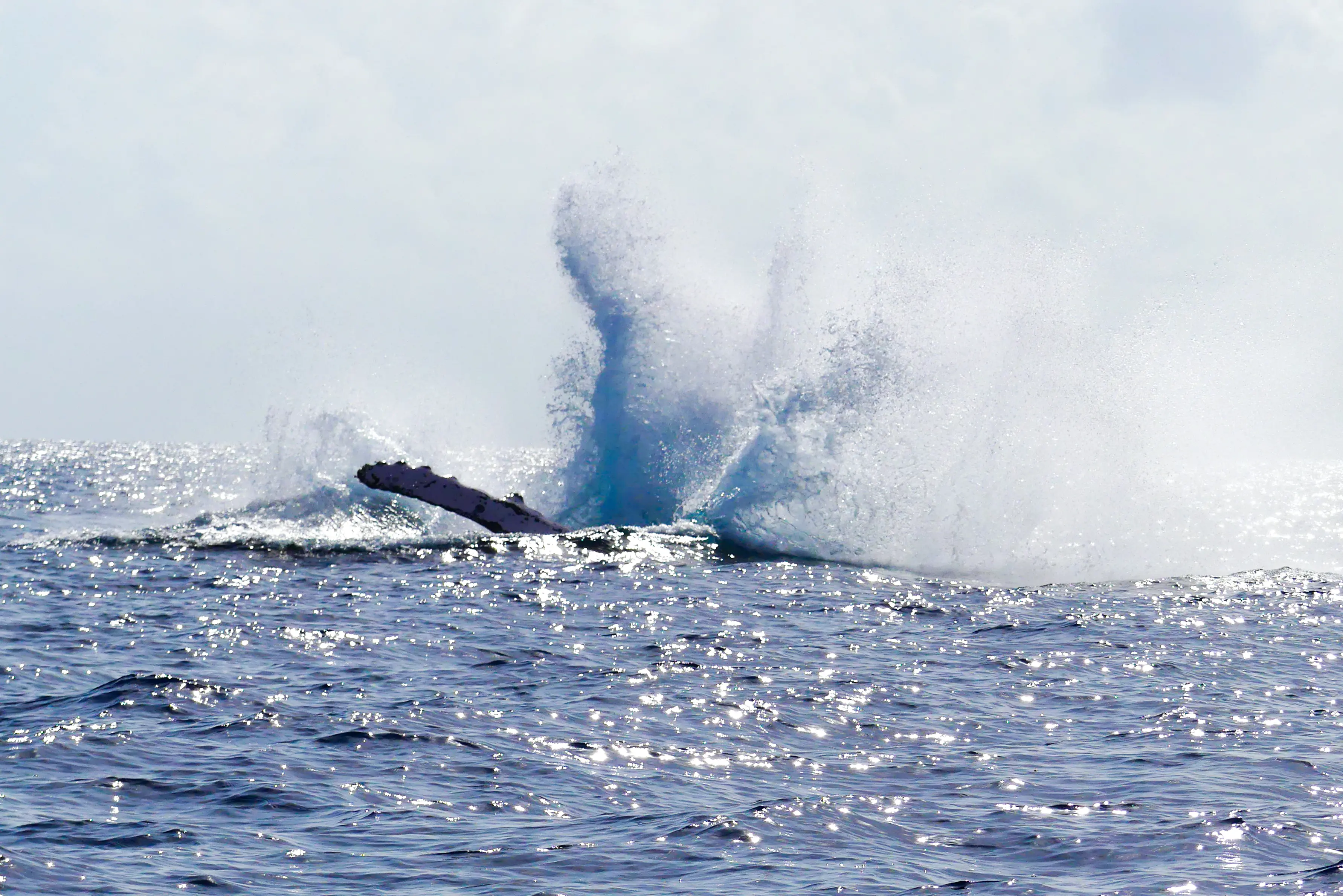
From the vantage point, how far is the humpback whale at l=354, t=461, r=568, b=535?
100ft

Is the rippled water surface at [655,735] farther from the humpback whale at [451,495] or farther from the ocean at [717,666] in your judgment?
the humpback whale at [451,495]

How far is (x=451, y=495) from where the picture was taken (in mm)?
30828

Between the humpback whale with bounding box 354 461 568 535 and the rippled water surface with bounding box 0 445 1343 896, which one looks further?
the humpback whale with bounding box 354 461 568 535

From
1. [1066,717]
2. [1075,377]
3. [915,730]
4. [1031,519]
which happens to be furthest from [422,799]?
[1075,377]

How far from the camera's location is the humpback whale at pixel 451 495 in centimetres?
3050

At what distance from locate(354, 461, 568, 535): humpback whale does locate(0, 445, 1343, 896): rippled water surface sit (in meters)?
4.70

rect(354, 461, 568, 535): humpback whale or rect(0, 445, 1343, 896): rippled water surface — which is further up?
rect(354, 461, 568, 535): humpback whale

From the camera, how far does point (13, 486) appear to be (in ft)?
227

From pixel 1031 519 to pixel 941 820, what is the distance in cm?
2171

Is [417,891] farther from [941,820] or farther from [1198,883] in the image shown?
[1198,883]

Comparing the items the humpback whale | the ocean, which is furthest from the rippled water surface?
the humpback whale

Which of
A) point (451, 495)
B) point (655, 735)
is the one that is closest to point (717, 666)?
point (655, 735)

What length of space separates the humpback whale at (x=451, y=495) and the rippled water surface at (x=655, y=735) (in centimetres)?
470

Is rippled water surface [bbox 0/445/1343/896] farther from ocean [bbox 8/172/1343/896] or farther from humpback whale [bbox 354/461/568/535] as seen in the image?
humpback whale [bbox 354/461/568/535]
